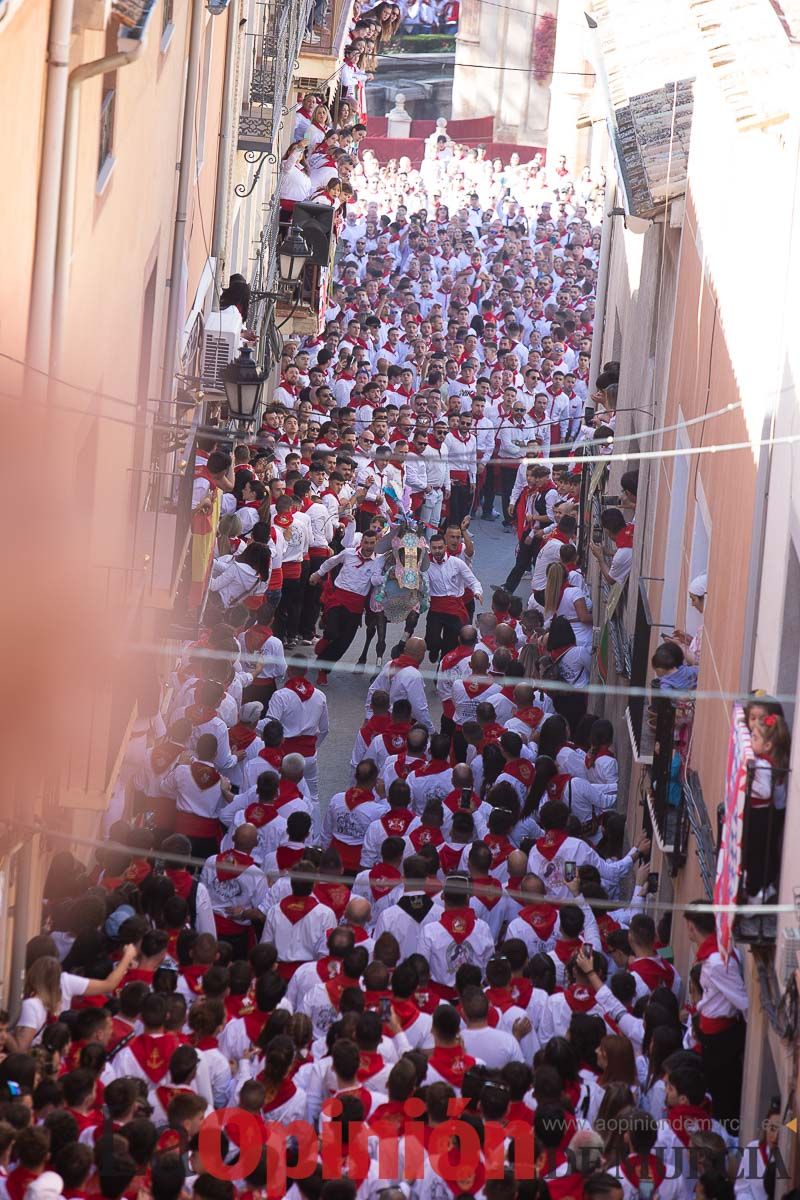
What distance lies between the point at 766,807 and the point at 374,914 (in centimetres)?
347

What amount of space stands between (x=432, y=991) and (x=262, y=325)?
535 inches

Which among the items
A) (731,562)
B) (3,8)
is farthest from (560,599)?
(3,8)

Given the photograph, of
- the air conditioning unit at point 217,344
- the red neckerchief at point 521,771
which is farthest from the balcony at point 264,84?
the red neckerchief at point 521,771

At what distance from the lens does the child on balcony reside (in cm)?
744

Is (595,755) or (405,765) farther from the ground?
(595,755)

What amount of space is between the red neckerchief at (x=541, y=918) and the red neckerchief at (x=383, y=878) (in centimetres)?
72

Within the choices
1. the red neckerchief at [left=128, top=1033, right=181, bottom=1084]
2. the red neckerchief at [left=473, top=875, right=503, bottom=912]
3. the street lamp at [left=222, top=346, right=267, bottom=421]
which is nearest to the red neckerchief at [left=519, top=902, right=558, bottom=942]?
the red neckerchief at [left=473, top=875, right=503, bottom=912]

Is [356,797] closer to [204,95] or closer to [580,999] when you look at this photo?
[580,999]

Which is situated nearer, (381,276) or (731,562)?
(731,562)

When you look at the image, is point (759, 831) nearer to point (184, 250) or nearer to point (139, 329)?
point (139, 329)

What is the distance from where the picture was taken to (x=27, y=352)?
7516mm

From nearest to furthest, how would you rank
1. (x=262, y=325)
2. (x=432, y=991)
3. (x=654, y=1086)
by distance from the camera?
(x=654, y=1086), (x=432, y=991), (x=262, y=325)

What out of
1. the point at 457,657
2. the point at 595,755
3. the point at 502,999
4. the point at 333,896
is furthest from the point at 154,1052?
the point at 457,657

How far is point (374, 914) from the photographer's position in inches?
409
